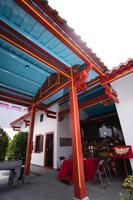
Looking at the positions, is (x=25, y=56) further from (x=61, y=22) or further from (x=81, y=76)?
(x=61, y=22)

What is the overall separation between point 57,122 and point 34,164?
3786 mm

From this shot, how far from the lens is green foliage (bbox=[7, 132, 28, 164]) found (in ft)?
17.6

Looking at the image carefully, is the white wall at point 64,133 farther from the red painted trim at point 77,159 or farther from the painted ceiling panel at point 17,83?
the red painted trim at point 77,159

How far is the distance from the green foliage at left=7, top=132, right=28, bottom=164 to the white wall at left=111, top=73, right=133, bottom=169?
4.31m

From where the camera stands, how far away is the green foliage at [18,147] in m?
5.37

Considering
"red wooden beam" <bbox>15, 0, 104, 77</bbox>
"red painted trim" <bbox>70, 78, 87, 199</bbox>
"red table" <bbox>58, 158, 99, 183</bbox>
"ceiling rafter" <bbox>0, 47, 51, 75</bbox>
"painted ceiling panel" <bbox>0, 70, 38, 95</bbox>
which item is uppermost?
"ceiling rafter" <bbox>0, 47, 51, 75</bbox>

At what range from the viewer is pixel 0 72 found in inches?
172

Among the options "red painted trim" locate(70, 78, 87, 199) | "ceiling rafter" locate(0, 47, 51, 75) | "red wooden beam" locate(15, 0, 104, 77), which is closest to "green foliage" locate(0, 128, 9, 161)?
"ceiling rafter" locate(0, 47, 51, 75)

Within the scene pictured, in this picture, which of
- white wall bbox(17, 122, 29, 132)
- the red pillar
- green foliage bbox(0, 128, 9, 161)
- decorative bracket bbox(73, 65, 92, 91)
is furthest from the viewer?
white wall bbox(17, 122, 29, 132)

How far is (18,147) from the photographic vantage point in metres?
5.41

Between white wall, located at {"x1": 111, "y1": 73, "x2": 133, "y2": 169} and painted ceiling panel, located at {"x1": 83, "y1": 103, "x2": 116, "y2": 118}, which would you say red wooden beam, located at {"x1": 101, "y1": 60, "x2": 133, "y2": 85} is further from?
painted ceiling panel, located at {"x1": 83, "y1": 103, "x2": 116, "y2": 118}

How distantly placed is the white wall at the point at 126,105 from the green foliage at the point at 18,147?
431 centimetres

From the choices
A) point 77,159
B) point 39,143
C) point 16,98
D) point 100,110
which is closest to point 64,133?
point 39,143

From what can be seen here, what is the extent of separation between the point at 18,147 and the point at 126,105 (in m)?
4.85
